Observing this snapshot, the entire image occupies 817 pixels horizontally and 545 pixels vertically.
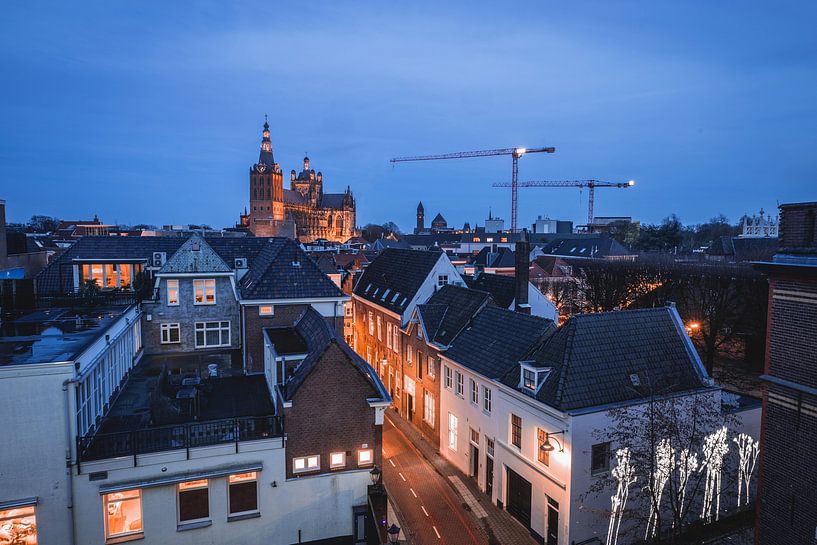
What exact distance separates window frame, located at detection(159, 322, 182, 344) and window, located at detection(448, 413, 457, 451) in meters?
17.5

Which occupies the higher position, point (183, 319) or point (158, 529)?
point (183, 319)

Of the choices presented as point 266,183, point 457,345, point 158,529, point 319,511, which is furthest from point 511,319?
point 266,183

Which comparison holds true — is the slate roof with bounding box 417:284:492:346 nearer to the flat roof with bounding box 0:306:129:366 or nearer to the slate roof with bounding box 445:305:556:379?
the slate roof with bounding box 445:305:556:379

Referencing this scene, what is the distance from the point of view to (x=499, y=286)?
127 ft

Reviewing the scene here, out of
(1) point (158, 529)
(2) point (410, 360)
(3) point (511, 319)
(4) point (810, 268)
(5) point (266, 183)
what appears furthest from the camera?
(5) point (266, 183)

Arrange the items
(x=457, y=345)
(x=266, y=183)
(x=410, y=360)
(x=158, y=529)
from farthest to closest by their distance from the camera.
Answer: (x=266, y=183) → (x=410, y=360) → (x=457, y=345) → (x=158, y=529)

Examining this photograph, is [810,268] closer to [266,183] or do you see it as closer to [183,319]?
[183,319]

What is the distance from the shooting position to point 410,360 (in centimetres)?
3462

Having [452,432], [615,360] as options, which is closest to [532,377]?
[615,360]

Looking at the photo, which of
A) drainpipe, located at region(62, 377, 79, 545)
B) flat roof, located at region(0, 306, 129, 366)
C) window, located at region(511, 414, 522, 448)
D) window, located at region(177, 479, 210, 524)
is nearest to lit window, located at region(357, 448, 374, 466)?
window, located at region(177, 479, 210, 524)

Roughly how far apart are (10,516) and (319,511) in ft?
33.3

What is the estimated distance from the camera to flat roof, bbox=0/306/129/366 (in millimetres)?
16312

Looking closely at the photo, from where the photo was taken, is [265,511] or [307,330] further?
[307,330]

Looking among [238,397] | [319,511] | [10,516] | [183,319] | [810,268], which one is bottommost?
[319,511]
